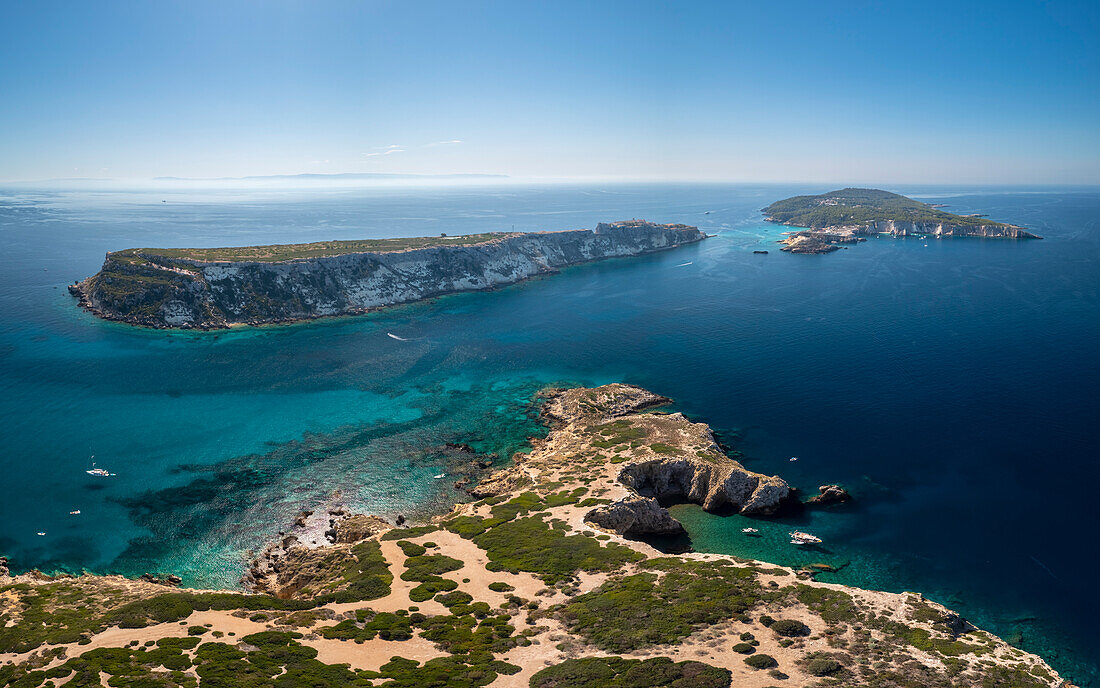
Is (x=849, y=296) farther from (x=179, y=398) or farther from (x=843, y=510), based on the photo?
(x=179, y=398)

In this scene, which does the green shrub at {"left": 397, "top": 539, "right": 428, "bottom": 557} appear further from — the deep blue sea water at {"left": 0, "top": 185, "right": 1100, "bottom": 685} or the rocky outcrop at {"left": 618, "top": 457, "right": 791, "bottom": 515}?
the rocky outcrop at {"left": 618, "top": 457, "right": 791, "bottom": 515}

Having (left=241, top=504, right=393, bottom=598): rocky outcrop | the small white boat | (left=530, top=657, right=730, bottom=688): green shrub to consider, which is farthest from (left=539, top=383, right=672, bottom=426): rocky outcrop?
(left=530, top=657, right=730, bottom=688): green shrub

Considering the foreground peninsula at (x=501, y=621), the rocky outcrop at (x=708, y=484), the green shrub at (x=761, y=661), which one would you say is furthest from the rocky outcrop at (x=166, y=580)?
the green shrub at (x=761, y=661)

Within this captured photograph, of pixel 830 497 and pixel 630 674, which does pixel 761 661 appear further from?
pixel 830 497

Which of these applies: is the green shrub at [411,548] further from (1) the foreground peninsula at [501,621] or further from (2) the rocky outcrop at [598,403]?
(2) the rocky outcrop at [598,403]

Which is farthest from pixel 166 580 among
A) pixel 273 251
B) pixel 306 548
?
pixel 273 251

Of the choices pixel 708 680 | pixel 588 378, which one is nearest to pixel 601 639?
pixel 708 680
